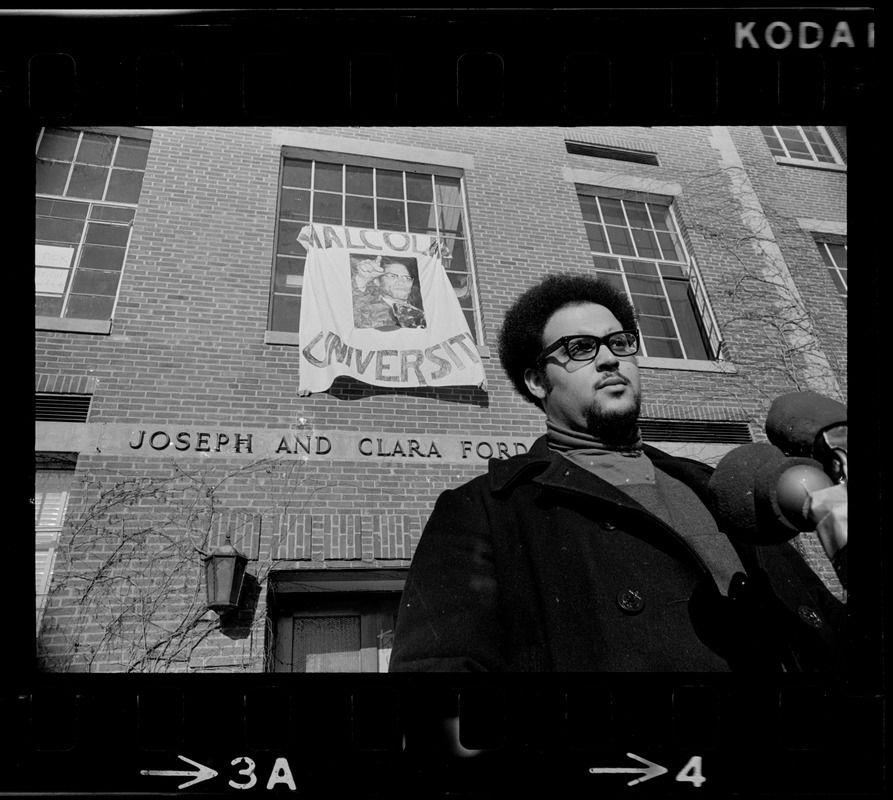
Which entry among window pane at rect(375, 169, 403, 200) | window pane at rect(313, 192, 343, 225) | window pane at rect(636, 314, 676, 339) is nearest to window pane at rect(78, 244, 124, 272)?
window pane at rect(313, 192, 343, 225)

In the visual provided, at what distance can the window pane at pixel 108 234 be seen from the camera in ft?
14.3

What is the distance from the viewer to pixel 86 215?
177 inches

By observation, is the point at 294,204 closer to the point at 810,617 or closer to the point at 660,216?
the point at 660,216

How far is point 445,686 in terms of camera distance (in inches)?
61.7

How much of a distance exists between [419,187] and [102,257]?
2689mm

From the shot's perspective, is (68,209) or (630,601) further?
(68,209)

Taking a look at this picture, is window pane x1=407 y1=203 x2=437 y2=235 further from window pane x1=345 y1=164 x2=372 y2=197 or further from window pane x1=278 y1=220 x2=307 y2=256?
window pane x1=278 y1=220 x2=307 y2=256

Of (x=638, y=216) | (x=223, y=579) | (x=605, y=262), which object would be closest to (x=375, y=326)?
(x=223, y=579)

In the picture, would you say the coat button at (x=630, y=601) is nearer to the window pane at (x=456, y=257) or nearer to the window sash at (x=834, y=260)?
the window sash at (x=834, y=260)

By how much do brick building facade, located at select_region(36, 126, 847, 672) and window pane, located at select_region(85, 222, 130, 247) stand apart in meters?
0.01

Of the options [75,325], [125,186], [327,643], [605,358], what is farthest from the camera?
[125,186]
